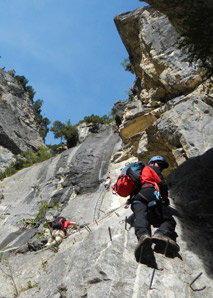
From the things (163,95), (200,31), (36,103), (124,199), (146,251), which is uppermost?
(36,103)

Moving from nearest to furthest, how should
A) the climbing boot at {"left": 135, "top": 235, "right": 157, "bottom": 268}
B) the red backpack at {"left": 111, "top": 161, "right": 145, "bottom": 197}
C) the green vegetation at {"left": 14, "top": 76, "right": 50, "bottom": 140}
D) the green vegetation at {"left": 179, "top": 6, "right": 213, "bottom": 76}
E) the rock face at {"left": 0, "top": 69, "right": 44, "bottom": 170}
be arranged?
the climbing boot at {"left": 135, "top": 235, "right": 157, "bottom": 268}
the red backpack at {"left": 111, "top": 161, "right": 145, "bottom": 197}
the green vegetation at {"left": 179, "top": 6, "right": 213, "bottom": 76}
the rock face at {"left": 0, "top": 69, "right": 44, "bottom": 170}
the green vegetation at {"left": 14, "top": 76, "right": 50, "bottom": 140}

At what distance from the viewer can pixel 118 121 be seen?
29.2m

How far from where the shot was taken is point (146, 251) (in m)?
4.42

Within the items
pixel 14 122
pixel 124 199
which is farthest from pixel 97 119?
pixel 124 199

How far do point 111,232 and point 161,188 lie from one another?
55.5 inches

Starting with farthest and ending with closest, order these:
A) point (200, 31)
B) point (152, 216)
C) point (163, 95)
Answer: point (163, 95) → point (200, 31) → point (152, 216)

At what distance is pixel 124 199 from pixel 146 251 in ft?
34.2

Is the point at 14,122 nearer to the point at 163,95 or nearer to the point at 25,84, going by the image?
the point at 25,84

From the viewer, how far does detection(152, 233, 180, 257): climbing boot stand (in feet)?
14.7

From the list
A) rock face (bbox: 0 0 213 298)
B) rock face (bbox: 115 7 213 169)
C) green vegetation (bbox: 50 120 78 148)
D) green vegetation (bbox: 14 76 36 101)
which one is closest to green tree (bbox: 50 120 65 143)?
green vegetation (bbox: 50 120 78 148)

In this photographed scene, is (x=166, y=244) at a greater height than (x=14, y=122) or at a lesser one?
lesser

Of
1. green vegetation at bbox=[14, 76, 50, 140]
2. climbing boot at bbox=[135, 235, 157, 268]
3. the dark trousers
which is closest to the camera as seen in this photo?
climbing boot at bbox=[135, 235, 157, 268]

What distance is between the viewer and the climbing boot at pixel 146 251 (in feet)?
14.4

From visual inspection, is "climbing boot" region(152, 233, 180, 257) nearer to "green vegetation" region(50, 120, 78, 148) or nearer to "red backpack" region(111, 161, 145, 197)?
"red backpack" region(111, 161, 145, 197)
